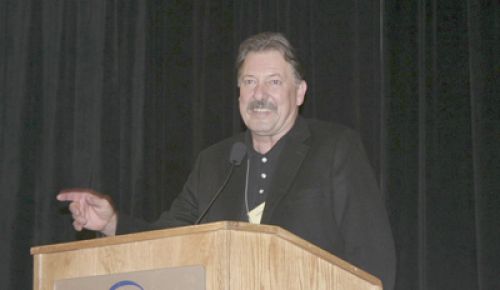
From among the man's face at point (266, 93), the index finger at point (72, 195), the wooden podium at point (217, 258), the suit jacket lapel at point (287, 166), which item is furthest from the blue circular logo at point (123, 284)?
the man's face at point (266, 93)

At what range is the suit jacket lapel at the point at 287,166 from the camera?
3078mm

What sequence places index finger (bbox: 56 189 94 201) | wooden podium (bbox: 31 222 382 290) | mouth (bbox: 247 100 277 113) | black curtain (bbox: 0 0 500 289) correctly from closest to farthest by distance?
1. wooden podium (bbox: 31 222 382 290)
2. index finger (bbox: 56 189 94 201)
3. mouth (bbox: 247 100 277 113)
4. black curtain (bbox: 0 0 500 289)

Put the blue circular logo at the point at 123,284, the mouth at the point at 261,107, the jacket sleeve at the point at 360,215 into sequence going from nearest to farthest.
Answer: the blue circular logo at the point at 123,284 → the jacket sleeve at the point at 360,215 → the mouth at the point at 261,107

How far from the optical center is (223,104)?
5469 mm

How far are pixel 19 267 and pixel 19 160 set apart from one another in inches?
24.4

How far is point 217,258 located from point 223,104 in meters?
3.34

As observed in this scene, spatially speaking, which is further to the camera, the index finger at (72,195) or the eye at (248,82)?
the eye at (248,82)

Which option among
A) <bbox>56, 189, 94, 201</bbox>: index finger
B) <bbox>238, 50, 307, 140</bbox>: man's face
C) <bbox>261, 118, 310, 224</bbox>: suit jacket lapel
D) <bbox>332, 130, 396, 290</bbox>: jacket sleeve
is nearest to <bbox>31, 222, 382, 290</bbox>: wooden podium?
<bbox>56, 189, 94, 201</bbox>: index finger

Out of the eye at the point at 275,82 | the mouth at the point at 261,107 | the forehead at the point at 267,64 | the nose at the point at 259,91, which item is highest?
the forehead at the point at 267,64

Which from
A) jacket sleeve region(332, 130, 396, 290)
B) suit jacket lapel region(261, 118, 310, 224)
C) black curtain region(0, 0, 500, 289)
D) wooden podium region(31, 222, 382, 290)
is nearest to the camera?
wooden podium region(31, 222, 382, 290)

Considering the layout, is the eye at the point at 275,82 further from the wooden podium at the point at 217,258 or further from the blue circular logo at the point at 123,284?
the blue circular logo at the point at 123,284

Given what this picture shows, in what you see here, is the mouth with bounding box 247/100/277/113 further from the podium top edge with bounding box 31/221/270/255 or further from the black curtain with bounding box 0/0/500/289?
the black curtain with bounding box 0/0/500/289

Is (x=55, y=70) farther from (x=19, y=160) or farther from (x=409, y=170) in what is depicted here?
(x=409, y=170)

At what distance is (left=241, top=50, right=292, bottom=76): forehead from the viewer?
335cm
